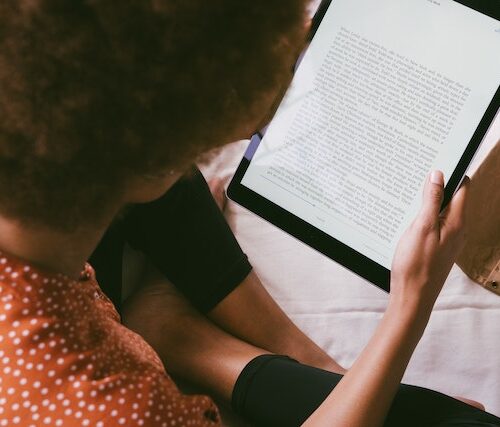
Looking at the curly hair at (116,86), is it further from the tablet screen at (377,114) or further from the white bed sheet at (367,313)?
the white bed sheet at (367,313)

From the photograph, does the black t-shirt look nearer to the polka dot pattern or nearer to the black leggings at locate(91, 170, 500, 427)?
the black leggings at locate(91, 170, 500, 427)

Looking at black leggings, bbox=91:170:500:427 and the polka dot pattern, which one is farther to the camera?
black leggings, bbox=91:170:500:427

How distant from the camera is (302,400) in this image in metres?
0.70

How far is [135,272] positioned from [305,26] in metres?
0.56

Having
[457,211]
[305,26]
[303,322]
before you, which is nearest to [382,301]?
[303,322]

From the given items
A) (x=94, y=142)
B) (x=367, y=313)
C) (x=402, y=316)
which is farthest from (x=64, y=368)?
(x=367, y=313)

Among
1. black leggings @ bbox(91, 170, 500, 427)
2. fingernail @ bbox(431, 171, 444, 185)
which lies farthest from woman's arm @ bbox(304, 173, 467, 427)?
black leggings @ bbox(91, 170, 500, 427)

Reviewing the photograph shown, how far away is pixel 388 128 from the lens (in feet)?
2.23

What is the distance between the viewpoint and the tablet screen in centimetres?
65

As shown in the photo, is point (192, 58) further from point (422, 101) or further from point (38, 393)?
point (422, 101)

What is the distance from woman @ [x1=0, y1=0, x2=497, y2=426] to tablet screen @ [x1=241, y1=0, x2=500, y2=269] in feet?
0.85

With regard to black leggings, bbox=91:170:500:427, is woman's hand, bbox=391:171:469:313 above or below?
above

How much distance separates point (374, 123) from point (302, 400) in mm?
333

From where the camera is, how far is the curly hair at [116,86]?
348 millimetres
